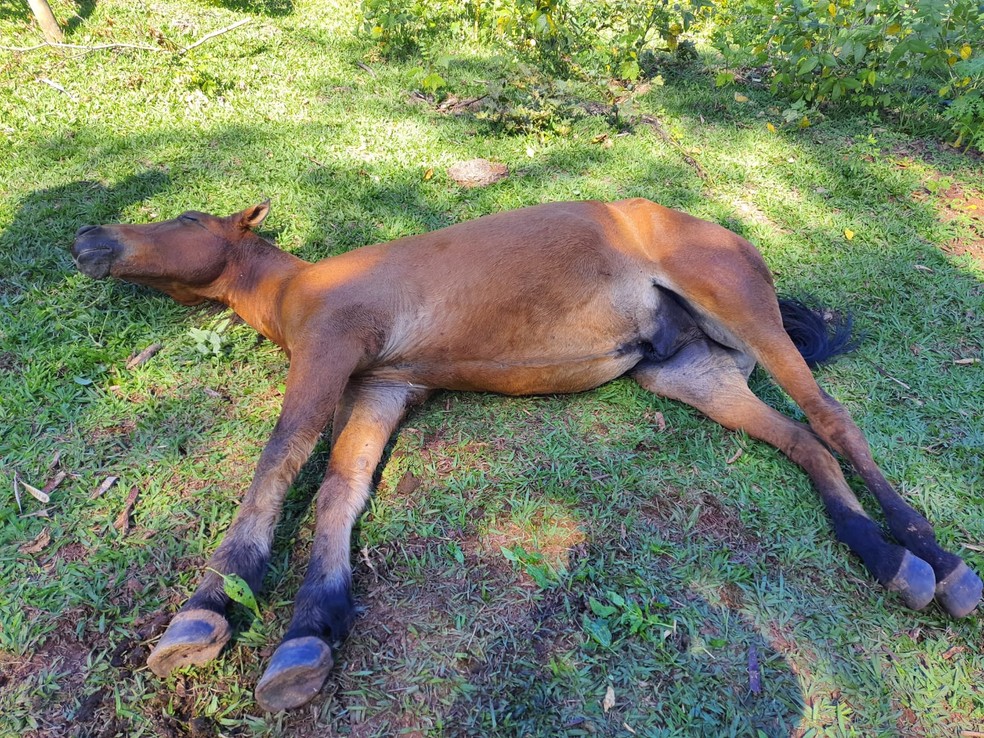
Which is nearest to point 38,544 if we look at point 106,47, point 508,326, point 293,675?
point 293,675

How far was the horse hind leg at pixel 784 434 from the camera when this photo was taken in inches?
98.3

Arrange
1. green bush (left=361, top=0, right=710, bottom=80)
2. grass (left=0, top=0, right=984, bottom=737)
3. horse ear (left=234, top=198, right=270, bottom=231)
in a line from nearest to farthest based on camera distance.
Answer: grass (left=0, top=0, right=984, bottom=737), horse ear (left=234, top=198, right=270, bottom=231), green bush (left=361, top=0, right=710, bottom=80)

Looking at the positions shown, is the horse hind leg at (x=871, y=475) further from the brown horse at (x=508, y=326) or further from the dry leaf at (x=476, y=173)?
the dry leaf at (x=476, y=173)

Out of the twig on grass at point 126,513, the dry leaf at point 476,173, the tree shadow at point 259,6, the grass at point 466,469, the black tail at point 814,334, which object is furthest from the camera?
the tree shadow at point 259,6

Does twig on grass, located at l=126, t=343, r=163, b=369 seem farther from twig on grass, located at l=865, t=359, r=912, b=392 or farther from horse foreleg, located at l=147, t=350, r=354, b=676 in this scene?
twig on grass, located at l=865, t=359, r=912, b=392

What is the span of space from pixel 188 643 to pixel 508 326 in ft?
6.44

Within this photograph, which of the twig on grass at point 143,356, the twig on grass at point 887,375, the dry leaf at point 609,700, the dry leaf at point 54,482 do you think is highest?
the twig on grass at point 143,356

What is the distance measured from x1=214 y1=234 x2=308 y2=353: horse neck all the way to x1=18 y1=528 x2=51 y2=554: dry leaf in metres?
1.33

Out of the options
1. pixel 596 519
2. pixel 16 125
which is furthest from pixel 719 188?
pixel 16 125

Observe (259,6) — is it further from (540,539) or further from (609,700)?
(609,700)

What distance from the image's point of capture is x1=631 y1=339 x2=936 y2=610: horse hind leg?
2498 millimetres

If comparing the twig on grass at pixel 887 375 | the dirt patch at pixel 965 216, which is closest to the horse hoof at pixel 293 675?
the twig on grass at pixel 887 375

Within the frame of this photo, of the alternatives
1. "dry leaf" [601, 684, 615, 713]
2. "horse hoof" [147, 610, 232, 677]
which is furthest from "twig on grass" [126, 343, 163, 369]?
"dry leaf" [601, 684, 615, 713]

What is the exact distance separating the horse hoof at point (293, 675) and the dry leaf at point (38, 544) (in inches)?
46.4
